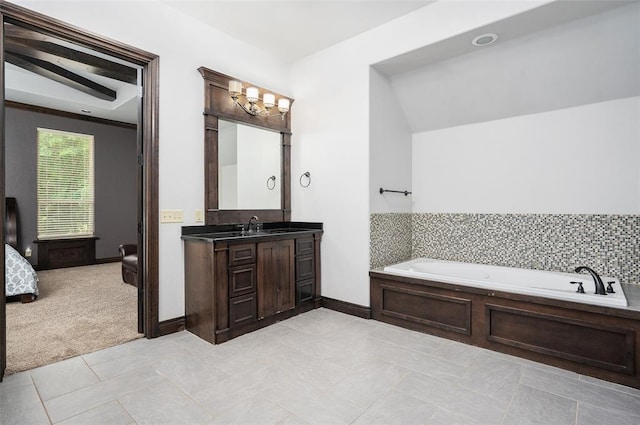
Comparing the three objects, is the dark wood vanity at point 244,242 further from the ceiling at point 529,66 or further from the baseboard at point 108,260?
the baseboard at point 108,260

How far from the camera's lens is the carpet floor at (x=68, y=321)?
2432 millimetres

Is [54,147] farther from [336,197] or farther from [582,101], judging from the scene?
[582,101]

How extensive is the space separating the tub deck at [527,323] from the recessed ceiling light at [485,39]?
6.91 ft

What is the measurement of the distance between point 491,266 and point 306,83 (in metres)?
2.93

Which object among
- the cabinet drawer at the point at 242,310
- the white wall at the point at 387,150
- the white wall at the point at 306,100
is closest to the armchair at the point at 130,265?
the white wall at the point at 306,100

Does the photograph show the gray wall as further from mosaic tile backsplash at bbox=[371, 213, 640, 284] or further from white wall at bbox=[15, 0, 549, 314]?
mosaic tile backsplash at bbox=[371, 213, 640, 284]

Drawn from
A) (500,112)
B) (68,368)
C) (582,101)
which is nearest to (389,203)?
(500,112)

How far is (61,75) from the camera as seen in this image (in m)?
4.52


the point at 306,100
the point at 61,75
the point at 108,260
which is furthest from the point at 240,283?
the point at 108,260

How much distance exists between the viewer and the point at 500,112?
3359 millimetres

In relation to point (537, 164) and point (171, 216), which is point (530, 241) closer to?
point (537, 164)

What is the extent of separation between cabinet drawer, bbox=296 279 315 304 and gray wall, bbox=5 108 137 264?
4.66 m

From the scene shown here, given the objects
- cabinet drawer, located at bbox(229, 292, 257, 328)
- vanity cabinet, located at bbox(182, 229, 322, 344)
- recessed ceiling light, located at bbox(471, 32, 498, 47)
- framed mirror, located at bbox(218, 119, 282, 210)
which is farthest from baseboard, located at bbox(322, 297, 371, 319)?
recessed ceiling light, located at bbox(471, 32, 498, 47)

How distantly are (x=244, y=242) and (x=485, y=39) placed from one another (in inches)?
108
